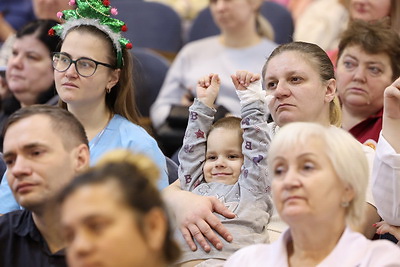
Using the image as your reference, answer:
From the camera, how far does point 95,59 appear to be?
327 centimetres

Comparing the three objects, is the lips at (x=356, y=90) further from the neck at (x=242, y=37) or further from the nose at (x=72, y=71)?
the neck at (x=242, y=37)

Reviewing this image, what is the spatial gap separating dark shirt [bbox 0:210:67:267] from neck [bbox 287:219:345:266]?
0.70 meters

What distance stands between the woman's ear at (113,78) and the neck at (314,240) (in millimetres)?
1359

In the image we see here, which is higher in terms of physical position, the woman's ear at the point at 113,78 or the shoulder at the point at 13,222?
the woman's ear at the point at 113,78

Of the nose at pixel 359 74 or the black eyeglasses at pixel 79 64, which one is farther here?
the nose at pixel 359 74

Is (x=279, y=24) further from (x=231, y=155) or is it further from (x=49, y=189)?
(x=49, y=189)

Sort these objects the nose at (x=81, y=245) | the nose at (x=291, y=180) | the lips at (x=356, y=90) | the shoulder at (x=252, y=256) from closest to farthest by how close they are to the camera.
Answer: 1. the nose at (x=81, y=245)
2. the nose at (x=291, y=180)
3. the shoulder at (x=252, y=256)
4. the lips at (x=356, y=90)

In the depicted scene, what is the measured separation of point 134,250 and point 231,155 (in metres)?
1.14

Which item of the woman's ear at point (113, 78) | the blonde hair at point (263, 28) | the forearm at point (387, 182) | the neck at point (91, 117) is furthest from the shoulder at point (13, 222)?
the blonde hair at point (263, 28)

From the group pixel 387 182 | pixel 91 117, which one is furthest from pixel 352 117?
pixel 91 117

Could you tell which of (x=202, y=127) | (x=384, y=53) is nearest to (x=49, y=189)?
(x=202, y=127)

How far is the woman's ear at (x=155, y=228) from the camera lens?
196cm

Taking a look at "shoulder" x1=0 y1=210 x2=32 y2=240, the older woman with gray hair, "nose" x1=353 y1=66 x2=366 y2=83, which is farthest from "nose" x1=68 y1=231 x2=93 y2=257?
"nose" x1=353 y1=66 x2=366 y2=83

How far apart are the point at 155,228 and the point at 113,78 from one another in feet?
4.84
